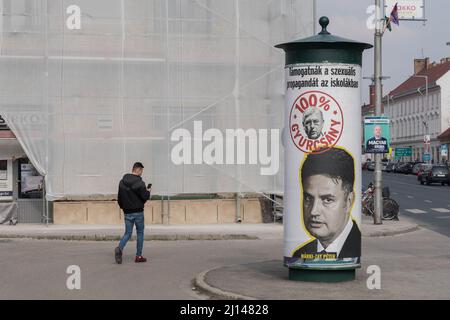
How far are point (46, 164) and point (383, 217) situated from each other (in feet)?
34.4

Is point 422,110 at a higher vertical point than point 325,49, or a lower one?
higher

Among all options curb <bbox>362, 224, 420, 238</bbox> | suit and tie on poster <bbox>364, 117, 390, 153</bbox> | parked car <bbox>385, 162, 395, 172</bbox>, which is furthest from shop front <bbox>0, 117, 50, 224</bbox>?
parked car <bbox>385, 162, 395, 172</bbox>

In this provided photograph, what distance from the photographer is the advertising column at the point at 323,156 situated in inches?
487

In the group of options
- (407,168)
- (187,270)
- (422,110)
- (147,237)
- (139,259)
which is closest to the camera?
(187,270)

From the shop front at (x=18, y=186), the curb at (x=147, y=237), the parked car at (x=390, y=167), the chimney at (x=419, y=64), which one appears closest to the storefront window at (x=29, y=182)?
the shop front at (x=18, y=186)

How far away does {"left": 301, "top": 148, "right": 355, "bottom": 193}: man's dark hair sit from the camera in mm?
12453

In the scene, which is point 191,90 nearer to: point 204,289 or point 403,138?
point 204,289

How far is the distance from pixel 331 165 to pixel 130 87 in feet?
46.6

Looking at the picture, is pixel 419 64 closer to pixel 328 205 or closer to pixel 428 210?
pixel 428 210

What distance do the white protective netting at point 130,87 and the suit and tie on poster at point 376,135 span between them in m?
2.72

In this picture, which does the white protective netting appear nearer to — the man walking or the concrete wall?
the concrete wall

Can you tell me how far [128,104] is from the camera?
2581 cm

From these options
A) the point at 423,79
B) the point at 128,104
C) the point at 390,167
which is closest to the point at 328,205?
the point at 128,104

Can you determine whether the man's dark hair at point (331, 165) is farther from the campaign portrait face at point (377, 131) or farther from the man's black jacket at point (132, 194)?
the campaign portrait face at point (377, 131)
